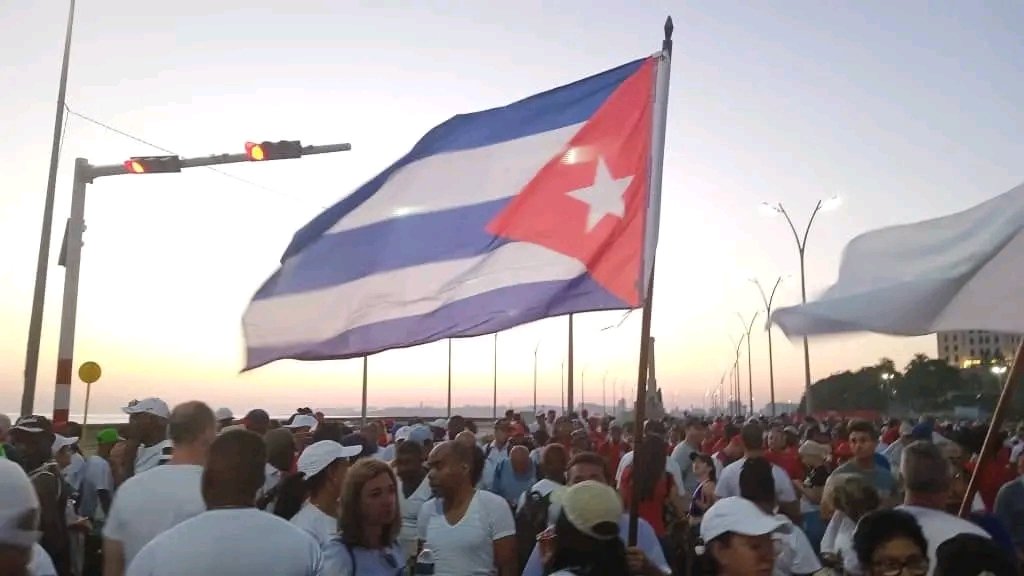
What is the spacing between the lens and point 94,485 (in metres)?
9.51

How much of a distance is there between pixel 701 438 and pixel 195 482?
759 cm

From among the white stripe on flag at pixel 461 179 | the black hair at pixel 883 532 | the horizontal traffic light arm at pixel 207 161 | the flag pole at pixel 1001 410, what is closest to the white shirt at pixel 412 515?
the white stripe on flag at pixel 461 179

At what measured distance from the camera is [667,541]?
24.4 feet

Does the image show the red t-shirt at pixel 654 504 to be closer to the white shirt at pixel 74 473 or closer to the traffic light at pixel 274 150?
the white shirt at pixel 74 473

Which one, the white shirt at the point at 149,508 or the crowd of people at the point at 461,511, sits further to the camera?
the white shirt at the point at 149,508

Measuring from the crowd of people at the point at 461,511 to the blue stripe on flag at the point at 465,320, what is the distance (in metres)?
0.64

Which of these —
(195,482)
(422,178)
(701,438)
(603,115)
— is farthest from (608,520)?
(701,438)

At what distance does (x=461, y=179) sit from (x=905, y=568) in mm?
3785

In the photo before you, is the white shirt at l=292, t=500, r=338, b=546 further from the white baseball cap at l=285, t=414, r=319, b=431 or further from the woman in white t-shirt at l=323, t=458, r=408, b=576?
the white baseball cap at l=285, t=414, r=319, b=431

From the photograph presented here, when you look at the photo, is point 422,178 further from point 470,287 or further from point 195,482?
point 195,482

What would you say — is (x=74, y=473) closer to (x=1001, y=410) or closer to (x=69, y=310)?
(x=69, y=310)

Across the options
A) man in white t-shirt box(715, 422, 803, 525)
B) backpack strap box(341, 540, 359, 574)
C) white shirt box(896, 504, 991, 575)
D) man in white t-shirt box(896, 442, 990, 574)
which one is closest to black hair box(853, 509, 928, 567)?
white shirt box(896, 504, 991, 575)

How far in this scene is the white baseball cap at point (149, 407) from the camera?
23.1 feet

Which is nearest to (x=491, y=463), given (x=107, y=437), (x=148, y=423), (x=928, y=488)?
(x=107, y=437)
